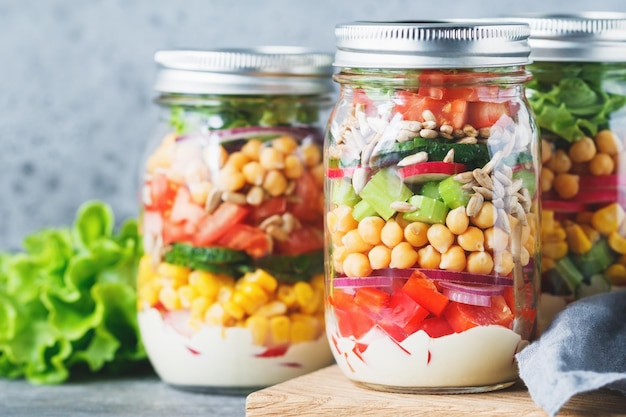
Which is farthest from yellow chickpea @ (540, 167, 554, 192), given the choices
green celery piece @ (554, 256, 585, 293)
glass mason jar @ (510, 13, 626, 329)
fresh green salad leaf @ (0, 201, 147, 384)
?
fresh green salad leaf @ (0, 201, 147, 384)

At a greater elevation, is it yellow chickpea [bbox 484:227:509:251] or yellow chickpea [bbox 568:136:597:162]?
yellow chickpea [bbox 568:136:597:162]

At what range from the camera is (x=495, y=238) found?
130 cm

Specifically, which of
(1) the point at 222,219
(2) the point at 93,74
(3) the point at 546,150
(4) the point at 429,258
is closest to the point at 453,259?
(4) the point at 429,258

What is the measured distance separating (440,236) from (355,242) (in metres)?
0.11

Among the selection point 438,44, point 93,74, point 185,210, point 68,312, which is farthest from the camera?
point 93,74

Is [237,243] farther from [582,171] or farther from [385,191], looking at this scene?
[582,171]

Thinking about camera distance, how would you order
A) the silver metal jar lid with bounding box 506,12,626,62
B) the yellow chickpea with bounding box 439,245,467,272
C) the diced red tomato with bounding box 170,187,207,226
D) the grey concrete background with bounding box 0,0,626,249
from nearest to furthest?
the yellow chickpea with bounding box 439,245,467,272 < the silver metal jar lid with bounding box 506,12,626,62 < the diced red tomato with bounding box 170,187,207,226 < the grey concrete background with bounding box 0,0,626,249

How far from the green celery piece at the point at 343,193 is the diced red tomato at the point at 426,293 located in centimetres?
12

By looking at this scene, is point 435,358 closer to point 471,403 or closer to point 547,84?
point 471,403

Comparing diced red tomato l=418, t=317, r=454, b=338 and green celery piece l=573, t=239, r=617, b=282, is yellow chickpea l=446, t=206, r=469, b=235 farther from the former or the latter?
green celery piece l=573, t=239, r=617, b=282

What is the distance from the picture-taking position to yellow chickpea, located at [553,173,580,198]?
1442mm

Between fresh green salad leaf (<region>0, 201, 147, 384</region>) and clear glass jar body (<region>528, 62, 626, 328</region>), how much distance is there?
697 millimetres

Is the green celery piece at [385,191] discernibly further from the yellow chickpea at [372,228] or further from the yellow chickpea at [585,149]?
the yellow chickpea at [585,149]

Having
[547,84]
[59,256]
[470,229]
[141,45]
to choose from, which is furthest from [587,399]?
[141,45]
